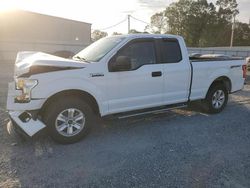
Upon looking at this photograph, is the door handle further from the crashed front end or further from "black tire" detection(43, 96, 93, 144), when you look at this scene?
the crashed front end

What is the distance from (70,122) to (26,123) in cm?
71

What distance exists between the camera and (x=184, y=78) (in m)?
5.93

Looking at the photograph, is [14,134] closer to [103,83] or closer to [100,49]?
[103,83]

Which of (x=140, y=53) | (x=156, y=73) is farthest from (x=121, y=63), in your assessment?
(x=156, y=73)

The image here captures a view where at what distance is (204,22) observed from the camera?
5731 cm

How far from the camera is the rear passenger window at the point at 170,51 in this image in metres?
5.67

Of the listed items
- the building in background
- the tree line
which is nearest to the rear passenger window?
the building in background

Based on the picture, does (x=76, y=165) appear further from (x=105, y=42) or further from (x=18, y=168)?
(x=105, y=42)

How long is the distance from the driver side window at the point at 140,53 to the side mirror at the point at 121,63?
0.24m

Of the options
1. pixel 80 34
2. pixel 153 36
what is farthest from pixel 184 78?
pixel 80 34

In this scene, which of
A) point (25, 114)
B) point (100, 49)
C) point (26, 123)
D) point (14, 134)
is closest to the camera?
point (26, 123)

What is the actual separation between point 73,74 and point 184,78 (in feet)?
8.48

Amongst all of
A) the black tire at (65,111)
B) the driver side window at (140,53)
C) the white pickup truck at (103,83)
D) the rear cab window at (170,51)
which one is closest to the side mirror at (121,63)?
the white pickup truck at (103,83)

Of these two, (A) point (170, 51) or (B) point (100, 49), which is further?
(A) point (170, 51)
